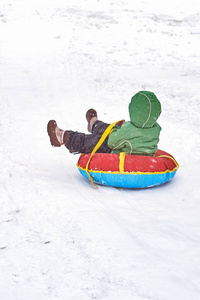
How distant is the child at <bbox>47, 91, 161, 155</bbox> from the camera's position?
152 inches

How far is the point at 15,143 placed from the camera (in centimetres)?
488

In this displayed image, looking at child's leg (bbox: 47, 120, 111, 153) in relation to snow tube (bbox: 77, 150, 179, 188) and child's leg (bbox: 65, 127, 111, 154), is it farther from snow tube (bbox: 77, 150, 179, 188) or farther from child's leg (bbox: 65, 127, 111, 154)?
snow tube (bbox: 77, 150, 179, 188)

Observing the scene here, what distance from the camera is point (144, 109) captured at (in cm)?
386

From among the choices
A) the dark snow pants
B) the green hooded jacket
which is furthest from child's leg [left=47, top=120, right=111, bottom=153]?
the green hooded jacket

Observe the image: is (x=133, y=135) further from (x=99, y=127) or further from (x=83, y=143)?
(x=99, y=127)

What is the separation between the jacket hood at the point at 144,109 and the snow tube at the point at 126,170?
1.20 feet

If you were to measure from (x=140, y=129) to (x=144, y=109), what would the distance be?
22 cm

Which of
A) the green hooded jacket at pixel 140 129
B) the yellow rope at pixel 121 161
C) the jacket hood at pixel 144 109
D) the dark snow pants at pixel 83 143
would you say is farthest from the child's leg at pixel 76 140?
the jacket hood at pixel 144 109

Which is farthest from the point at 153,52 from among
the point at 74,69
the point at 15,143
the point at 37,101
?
the point at 15,143

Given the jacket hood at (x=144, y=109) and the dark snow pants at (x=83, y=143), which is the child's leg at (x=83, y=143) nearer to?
the dark snow pants at (x=83, y=143)

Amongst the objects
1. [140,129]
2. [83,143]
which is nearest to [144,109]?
[140,129]

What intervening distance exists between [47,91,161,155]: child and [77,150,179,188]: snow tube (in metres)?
0.16

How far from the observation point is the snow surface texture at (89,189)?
7.16ft

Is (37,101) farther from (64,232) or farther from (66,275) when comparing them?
(66,275)
